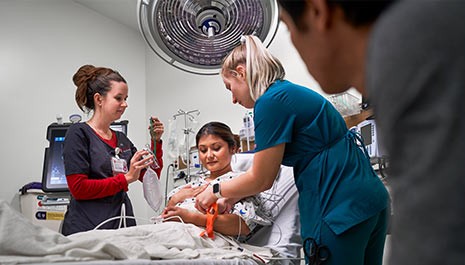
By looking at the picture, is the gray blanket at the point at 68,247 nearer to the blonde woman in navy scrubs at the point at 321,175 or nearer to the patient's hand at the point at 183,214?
the blonde woman in navy scrubs at the point at 321,175

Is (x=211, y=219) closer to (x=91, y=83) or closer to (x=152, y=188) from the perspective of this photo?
(x=152, y=188)

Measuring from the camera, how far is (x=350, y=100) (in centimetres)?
269

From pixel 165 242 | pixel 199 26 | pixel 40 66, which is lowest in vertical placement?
pixel 165 242

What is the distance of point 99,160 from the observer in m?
1.81

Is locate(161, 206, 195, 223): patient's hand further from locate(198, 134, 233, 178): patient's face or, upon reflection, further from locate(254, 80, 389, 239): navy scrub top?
locate(254, 80, 389, 239): navy scrub top

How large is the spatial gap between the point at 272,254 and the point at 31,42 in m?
3.56

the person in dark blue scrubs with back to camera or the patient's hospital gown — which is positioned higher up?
the person in dark blue scrubs with back to camera

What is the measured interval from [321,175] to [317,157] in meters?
0.05

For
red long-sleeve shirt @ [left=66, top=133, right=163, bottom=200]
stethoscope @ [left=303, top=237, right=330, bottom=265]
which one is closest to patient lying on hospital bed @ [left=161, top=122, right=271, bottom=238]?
red long-sleeve shirt @ [left=66, top=133, right=163, bottom=200]

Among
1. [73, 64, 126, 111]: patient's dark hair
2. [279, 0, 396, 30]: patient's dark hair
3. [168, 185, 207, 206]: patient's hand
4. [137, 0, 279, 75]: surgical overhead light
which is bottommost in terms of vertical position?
[168, 185, 207, 206]: patient's hand

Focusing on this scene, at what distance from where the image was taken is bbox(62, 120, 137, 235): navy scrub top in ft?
5.72

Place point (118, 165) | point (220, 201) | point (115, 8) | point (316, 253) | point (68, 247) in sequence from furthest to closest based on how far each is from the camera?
point (115, 8) < point (118, 165) < point (220, 201) < point (316, 253) < point (68, 247)

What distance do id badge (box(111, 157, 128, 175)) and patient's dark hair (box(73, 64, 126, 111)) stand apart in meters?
0.30

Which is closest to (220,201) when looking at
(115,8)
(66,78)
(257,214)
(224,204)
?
(224,204)
